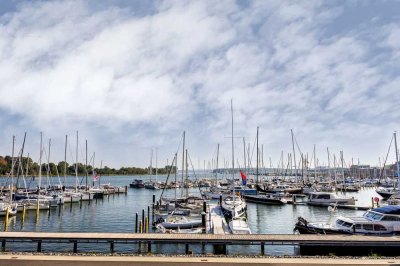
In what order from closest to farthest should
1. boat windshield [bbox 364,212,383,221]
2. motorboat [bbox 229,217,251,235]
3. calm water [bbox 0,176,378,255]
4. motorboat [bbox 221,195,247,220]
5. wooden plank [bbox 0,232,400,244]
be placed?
wooden plank [bbox 0,232,400,244] < calm water [bbox 0,176,378,255] < boat windshield [bbox 364,212,383,221] < motorboat [bbox 229,217,251,235] < motorboat [bbox 221,195,247,220]

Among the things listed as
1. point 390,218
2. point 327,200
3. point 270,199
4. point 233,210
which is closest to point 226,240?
point 390,218

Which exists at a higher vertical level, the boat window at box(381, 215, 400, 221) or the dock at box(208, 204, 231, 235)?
the boat window at box(381, 215, 400, 221)

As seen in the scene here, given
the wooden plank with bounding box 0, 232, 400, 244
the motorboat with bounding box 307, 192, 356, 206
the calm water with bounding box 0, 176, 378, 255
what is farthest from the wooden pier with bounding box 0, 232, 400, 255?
the motorboat with bounding box 307, 192, 356, 206

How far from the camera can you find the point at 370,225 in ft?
109

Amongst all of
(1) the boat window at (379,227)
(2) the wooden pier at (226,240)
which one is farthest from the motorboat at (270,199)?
(2) the wooden pier at (226,240)

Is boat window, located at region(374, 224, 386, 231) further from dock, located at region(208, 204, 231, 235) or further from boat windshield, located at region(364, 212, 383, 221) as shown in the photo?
dock, located at region(208, 204, 231, 235)

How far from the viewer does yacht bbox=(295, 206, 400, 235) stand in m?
33.0

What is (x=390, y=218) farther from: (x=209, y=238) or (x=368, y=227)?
(x=209, y=238)

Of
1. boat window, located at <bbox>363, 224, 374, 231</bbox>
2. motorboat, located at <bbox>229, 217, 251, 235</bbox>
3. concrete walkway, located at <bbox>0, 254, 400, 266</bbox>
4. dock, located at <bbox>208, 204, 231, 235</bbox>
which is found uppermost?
concrete walkway, located at <bbox>0, 254, 400, 266</bbox>

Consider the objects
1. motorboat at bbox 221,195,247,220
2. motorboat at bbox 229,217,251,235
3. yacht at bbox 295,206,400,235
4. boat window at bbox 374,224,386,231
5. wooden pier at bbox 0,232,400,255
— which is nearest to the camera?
wooden pier at bbox 0,232,400,255

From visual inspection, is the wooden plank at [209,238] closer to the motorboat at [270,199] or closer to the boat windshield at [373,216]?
the boat windshield at [373,216]

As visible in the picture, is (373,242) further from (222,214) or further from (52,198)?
(52,198)

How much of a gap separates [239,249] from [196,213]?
24604 mm

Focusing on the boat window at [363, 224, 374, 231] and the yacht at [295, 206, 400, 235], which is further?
the boat window at [363, 224, 374, 231]
